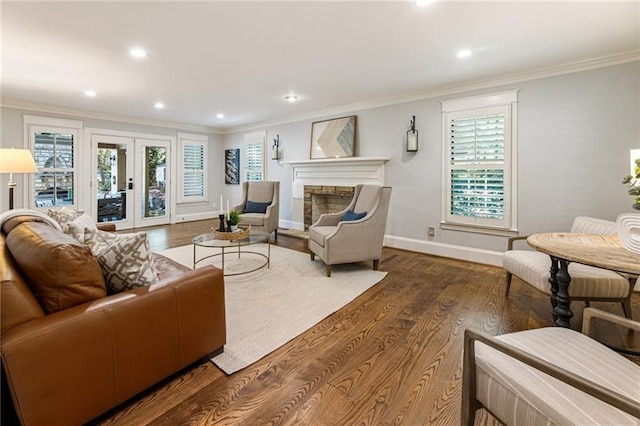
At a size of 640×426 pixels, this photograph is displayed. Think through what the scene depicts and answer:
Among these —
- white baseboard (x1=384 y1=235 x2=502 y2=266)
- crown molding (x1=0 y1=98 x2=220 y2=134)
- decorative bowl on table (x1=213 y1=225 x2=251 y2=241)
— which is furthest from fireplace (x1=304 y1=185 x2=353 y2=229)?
crown molding (x1=0 y1=98 x2=220 y2=134)

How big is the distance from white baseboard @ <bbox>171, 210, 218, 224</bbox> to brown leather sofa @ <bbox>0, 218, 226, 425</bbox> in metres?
5.69

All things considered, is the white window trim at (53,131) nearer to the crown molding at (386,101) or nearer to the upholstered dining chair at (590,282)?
the crown molding at (386,101)

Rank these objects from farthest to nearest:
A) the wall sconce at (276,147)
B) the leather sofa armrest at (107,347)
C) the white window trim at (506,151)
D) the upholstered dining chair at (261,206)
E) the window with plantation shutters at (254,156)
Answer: the window with plantation shutters at (254,156) < the wall sconce at (276,147) < the upholstered dining chair at (261,206) < the white window trim at (506,151) < the leather sofa armrest at (107,347)

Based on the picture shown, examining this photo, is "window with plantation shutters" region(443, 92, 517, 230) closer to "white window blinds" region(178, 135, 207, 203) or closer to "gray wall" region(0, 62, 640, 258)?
"gray wall" region(0, 62, 640, 258)

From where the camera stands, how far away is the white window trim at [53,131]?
4992mm

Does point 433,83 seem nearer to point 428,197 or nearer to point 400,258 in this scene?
point 428,197

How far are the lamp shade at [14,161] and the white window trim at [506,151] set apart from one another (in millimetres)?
4994

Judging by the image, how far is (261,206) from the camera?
→ 5352 millimetres

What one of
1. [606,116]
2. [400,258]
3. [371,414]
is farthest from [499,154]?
[371,414]

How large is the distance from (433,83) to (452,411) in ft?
12.3

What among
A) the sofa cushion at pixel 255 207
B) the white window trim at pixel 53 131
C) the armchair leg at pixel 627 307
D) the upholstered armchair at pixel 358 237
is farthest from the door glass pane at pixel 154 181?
the armchair leg at pixel 627 307

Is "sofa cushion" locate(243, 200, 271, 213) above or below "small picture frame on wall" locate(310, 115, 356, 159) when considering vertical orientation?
below

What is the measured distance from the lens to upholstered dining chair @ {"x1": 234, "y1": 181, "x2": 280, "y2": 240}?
4.97 meters

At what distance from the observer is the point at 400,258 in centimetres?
412
